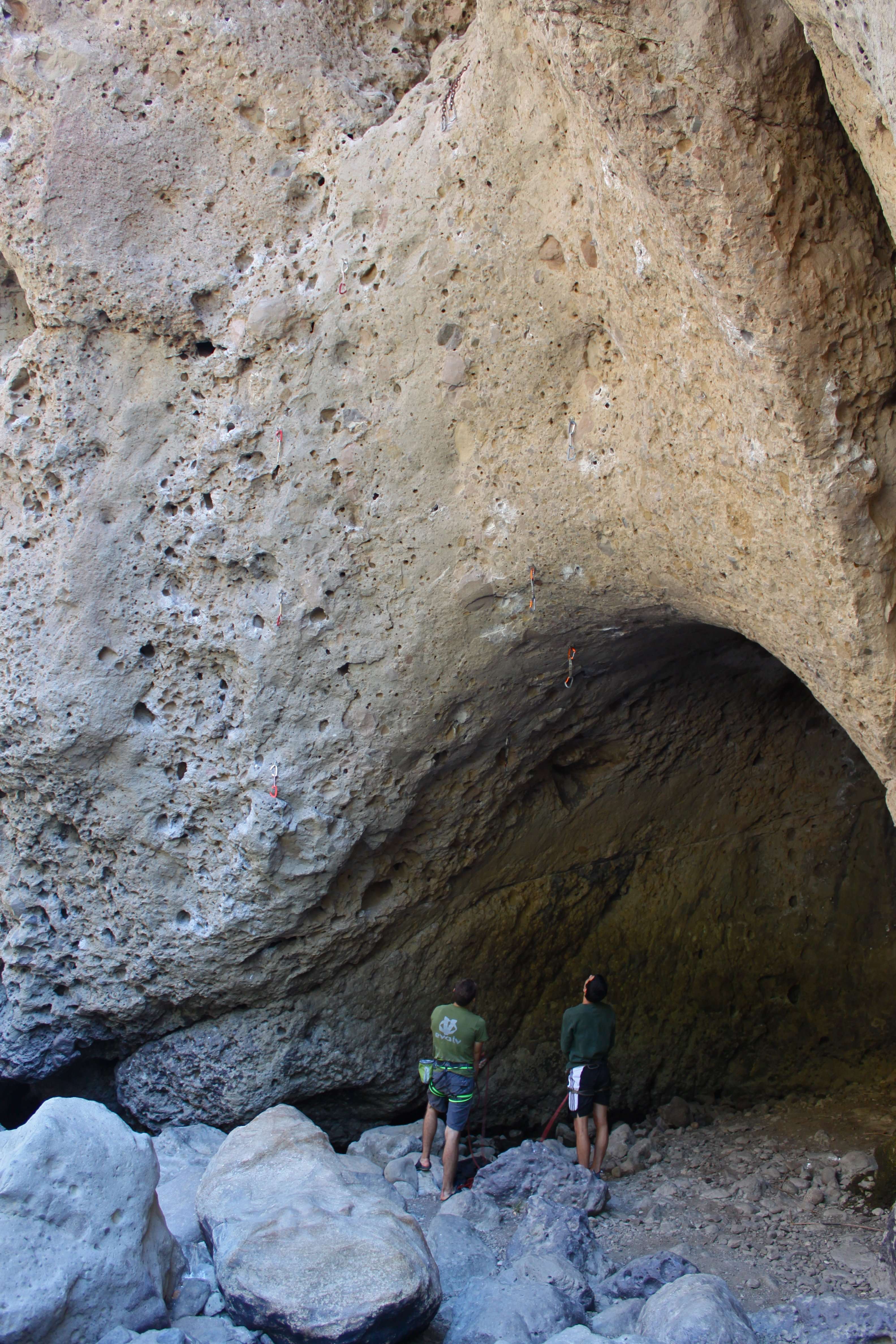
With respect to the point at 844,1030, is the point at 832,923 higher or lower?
higher

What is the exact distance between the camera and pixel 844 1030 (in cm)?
552

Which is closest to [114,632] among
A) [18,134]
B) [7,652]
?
[7,652]

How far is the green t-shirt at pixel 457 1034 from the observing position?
4098mm

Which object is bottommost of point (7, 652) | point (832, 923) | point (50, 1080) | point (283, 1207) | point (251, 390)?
point (50, 1080)

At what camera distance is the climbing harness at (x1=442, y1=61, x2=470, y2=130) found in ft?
11.5

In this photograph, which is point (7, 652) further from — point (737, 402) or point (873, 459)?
point (873, 459)

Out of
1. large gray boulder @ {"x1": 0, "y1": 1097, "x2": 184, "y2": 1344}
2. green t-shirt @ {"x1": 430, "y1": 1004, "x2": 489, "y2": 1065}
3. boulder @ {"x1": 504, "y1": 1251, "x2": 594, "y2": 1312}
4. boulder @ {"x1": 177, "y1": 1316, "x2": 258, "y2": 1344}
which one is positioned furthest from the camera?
green t-shirt @ {"x1": 430, "y1": 1004, "x2": 489, "y2": 1065}

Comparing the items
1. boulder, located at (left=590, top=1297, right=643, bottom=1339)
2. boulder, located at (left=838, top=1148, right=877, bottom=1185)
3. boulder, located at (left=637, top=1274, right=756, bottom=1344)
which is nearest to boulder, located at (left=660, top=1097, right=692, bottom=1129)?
boulder, located at (left=838, top=1148, right=877, bottom=1185)

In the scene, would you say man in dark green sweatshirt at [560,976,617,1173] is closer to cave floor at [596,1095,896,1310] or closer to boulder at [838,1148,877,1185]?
cave floor at [596,1095,896,1310]

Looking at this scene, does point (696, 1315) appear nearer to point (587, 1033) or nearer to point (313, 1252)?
point (313, 1252)

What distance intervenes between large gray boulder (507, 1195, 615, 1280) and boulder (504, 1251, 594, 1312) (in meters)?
0.05

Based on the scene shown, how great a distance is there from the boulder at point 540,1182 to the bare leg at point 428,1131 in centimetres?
26

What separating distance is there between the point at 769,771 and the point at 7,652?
3.70m

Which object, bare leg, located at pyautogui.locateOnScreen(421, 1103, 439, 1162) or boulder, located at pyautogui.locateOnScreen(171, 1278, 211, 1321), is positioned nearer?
boulder, located at pyautogui.locateOnScreen(171, 1278, 211, 1321)
